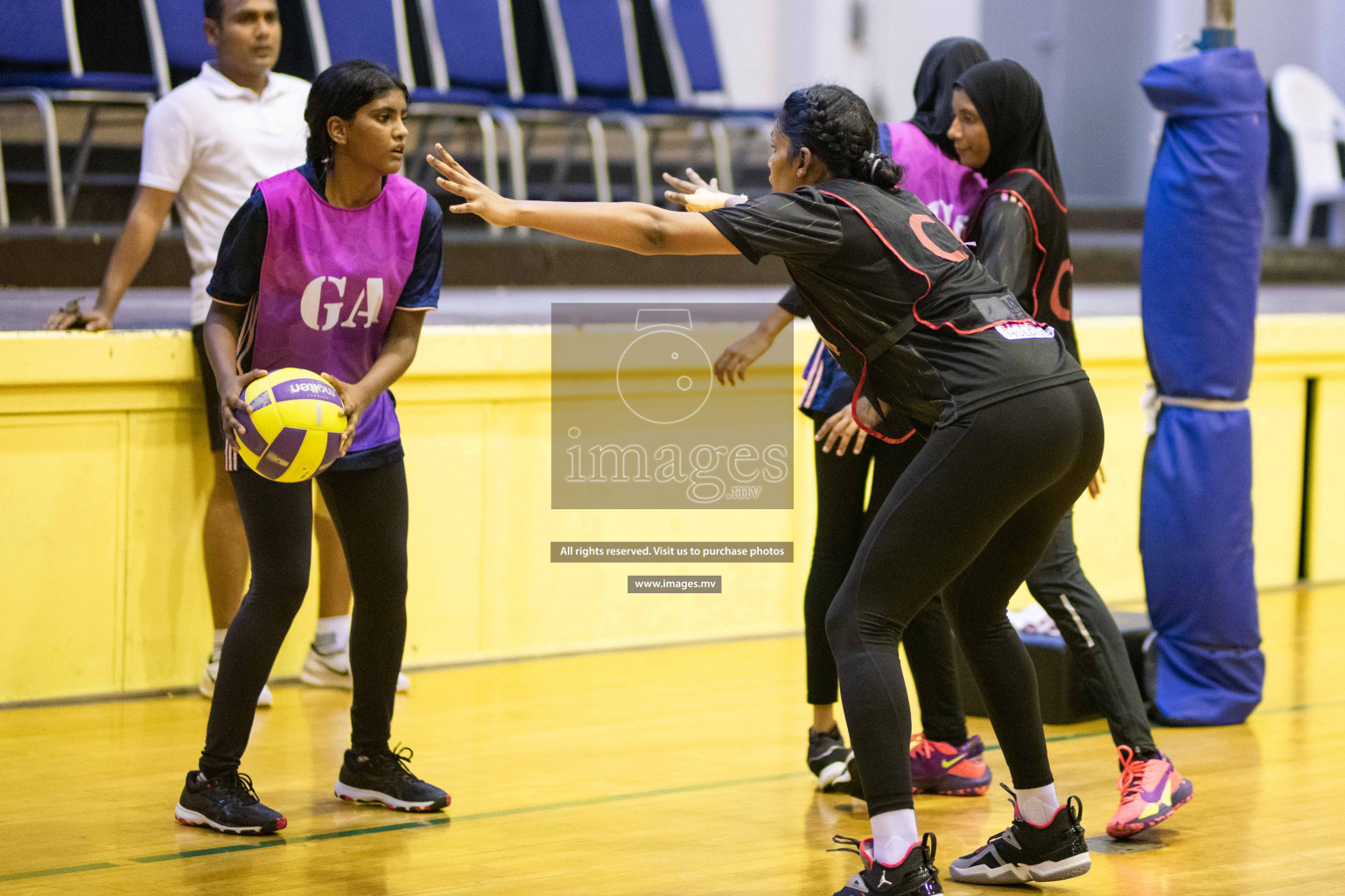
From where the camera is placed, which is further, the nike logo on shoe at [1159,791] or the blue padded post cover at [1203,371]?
the blue padded post cover at [1203,371]

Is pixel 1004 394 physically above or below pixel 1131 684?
above

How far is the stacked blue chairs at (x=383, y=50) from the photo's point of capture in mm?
6461

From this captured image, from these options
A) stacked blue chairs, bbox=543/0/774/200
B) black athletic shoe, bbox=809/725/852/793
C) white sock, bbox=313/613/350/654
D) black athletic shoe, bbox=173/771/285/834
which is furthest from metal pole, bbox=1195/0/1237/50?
stacked blue chairs, bbox=543/0/774/200

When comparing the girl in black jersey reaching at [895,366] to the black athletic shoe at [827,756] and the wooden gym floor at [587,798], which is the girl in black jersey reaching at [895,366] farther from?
the black athletic shoe at [827,756]

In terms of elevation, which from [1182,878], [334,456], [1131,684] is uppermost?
[334,456]

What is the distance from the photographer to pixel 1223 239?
3.78 m

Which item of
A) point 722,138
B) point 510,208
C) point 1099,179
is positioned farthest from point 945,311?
point 1099,179

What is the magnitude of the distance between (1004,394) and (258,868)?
4.92 ft

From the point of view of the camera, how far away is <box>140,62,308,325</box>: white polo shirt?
377 centimetres

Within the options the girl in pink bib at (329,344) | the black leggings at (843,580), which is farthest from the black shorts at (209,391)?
the black leggings at (843,580)

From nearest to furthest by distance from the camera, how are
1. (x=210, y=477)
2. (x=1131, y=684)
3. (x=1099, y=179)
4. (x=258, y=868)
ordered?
1. (x=258, y=868)
2. (x=1131, y=684)
3. (x=210, y=477)
4. (x=1099, y=179)

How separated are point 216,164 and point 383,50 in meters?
2.99

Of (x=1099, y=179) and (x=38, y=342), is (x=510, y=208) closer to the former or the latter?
(x=38, y=342)

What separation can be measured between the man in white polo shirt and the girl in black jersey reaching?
5.10 feet
